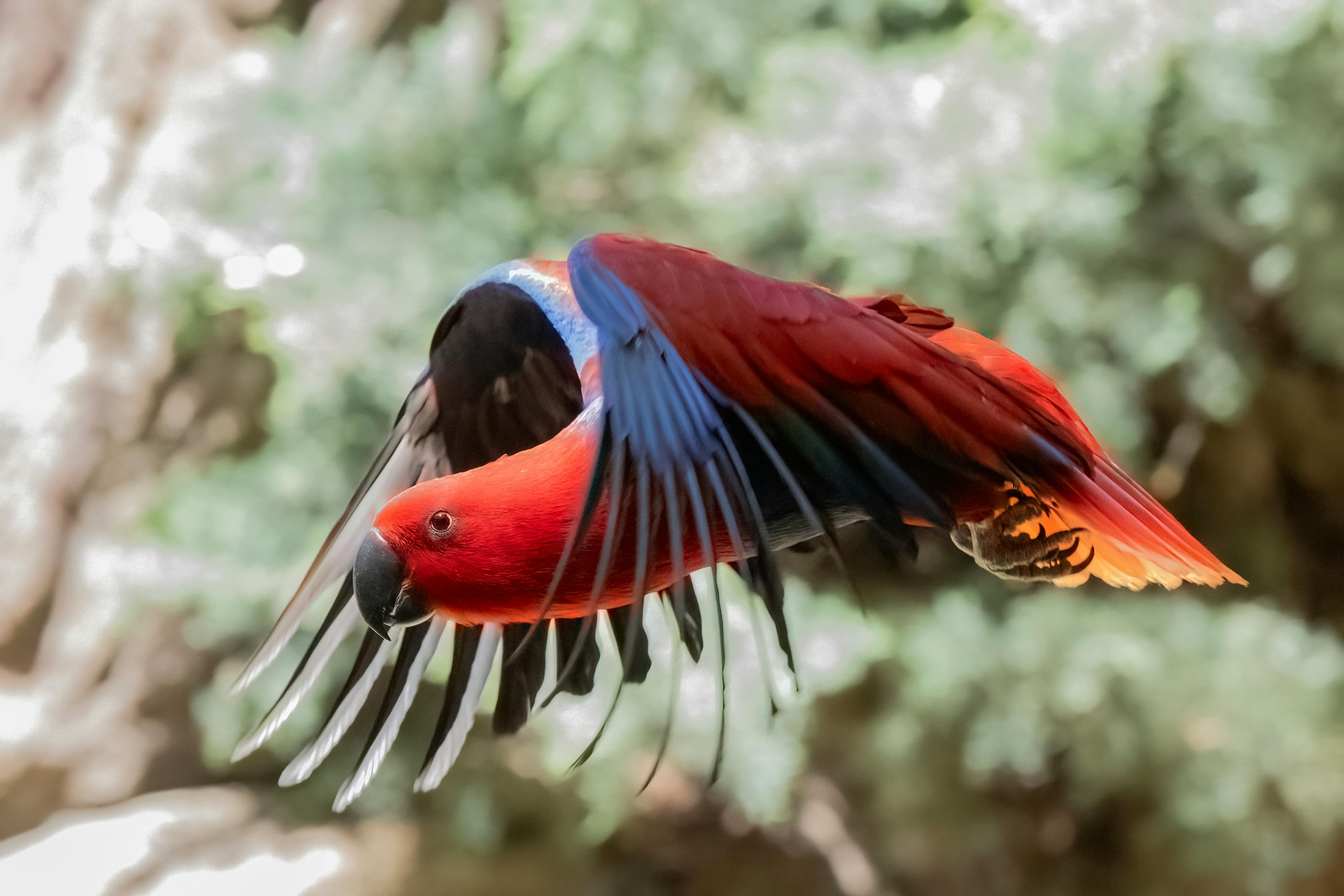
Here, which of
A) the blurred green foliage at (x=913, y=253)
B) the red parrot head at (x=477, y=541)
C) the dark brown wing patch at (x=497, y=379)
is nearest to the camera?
the red parrot head at (x=477, y=541)

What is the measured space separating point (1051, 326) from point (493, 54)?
743mm

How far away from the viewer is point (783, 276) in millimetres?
1015

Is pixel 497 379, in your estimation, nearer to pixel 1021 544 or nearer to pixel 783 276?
pixel 1021 544

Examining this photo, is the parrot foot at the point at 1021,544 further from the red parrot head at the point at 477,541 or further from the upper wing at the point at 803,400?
the red parrot head at the point at 477,541

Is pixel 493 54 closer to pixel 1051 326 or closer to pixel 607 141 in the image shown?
pixel 607 141

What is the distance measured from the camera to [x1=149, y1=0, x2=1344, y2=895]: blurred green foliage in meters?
0.99

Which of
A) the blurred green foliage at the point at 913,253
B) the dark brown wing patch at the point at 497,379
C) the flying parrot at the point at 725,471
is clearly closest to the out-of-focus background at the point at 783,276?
the blurred green foliage at the point at 913,253

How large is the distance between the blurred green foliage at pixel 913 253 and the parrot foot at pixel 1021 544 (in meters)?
0.57

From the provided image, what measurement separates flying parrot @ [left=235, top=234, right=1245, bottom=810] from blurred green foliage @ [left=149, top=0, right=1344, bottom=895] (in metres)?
0.60

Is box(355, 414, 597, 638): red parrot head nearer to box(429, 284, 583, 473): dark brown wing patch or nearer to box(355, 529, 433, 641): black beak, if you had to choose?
box(355, 529, 433, 641): black beak

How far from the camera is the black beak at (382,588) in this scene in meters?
0.34

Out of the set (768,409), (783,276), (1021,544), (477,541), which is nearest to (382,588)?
(477,541)

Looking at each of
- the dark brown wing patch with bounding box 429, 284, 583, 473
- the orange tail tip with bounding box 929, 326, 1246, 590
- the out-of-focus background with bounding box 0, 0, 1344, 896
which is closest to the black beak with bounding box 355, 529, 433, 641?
the dark brown wing patch with bounding box 429, 284, 583, 473

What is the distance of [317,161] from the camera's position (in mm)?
1114
